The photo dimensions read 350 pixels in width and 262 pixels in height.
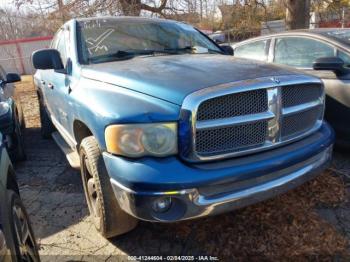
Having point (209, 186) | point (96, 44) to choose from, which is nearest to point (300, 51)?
point (96, 44)

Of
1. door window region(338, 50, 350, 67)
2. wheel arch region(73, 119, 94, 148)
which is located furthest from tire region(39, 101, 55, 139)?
door window region(338, 50, 350, 67)

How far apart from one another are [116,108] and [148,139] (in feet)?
1.07

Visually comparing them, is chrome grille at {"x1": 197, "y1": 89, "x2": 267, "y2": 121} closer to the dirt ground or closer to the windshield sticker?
the dirt ground

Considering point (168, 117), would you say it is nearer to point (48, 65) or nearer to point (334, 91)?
point (48, 65)

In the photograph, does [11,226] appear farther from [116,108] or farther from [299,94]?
[299,94]

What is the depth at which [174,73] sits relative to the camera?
276cm

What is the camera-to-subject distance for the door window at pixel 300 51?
4.55 metres

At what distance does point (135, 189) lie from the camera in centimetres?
223

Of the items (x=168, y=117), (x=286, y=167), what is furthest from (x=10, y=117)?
(x=286, y=167)

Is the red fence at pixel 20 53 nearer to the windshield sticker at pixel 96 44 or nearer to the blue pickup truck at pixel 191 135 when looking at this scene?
the windshield sticker at pixel 96 44

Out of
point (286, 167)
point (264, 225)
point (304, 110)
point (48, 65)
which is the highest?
point (48, 65)

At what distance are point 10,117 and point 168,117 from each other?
10.2 feet

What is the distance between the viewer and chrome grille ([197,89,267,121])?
2.37 m

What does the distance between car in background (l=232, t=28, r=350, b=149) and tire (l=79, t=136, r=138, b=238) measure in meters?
2.66
